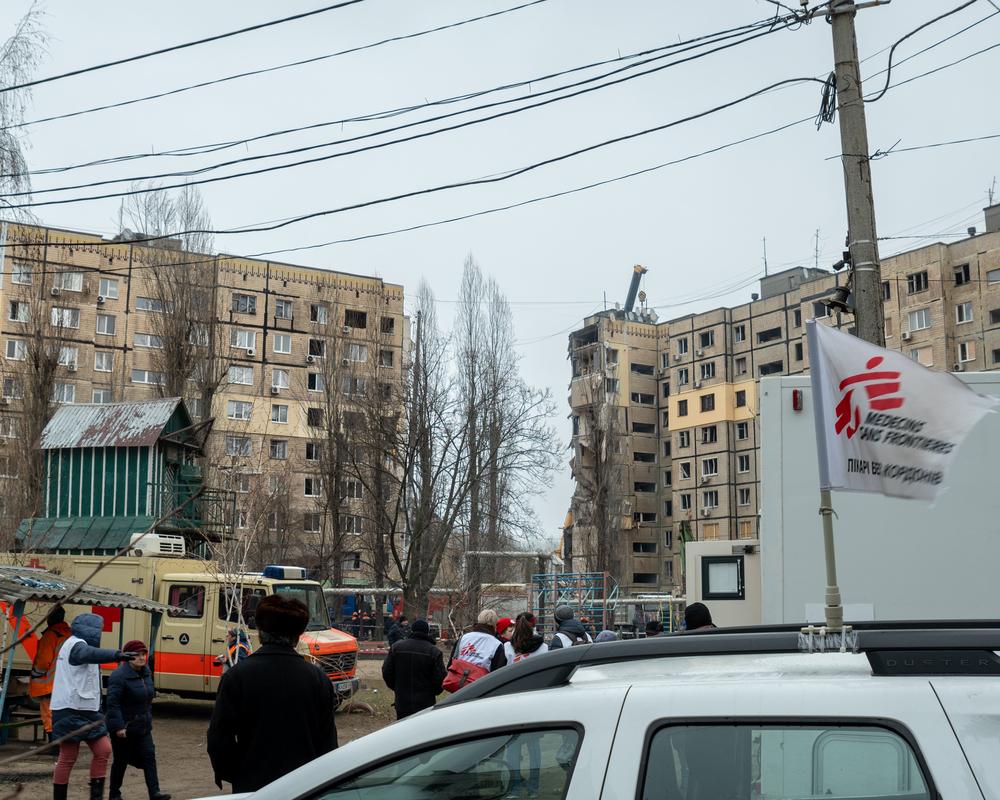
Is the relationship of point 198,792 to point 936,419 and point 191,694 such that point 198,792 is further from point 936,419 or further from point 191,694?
point 936,419

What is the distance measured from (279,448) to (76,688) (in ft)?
188

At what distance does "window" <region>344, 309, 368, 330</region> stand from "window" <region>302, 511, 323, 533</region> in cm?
1041

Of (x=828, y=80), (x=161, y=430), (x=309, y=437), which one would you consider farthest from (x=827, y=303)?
(x=309, y=437)

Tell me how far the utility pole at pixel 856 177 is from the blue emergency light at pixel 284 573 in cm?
1311

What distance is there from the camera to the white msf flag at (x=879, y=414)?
4.18m

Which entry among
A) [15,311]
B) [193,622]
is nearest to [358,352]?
[15,311]

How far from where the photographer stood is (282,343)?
221 ft

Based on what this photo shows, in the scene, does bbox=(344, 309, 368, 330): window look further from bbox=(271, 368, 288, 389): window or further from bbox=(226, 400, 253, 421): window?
bbox=(226, 400, 253, 421): window

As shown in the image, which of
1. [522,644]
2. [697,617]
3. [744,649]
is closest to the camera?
[744,649]

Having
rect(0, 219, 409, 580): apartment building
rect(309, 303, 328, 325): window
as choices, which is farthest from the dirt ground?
rect(309, 303, 328, 325): window

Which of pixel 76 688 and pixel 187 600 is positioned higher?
pixel 187 600

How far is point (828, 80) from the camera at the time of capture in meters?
10.2

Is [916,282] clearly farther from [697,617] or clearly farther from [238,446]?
[697,617]

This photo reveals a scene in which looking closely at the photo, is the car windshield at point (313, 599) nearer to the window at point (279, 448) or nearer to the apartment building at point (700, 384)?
the apartment building at point (700, 384)
